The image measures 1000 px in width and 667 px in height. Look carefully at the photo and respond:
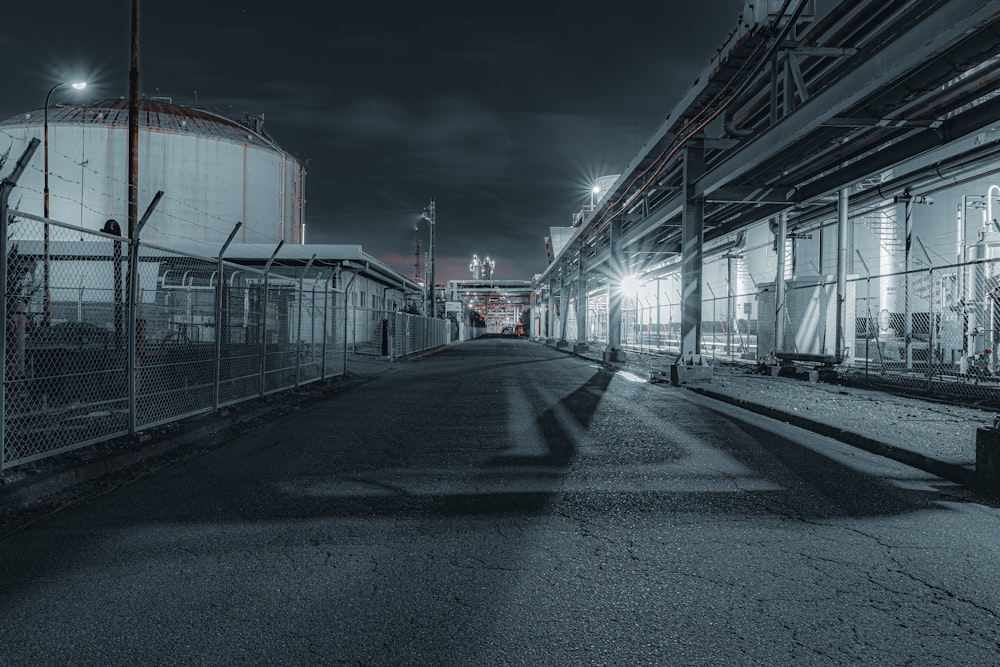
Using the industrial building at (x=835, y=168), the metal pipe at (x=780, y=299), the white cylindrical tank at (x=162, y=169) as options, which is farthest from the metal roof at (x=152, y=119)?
the metal pipe at (x=780, y=299)

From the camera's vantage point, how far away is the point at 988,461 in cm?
515

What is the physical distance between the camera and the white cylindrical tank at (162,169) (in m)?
37.9

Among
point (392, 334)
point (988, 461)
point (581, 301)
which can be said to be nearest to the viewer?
point (988, 461)

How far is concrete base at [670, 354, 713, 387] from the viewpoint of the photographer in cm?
1388

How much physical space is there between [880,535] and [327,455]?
4.89 meters

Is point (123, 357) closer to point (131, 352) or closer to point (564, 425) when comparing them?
point (131, 352)

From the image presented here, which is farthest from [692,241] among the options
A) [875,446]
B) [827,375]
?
[875,446]

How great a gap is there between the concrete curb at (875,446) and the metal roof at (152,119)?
4072cm

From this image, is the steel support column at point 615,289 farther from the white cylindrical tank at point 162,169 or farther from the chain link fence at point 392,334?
the white cylindrical tank at point 162,169

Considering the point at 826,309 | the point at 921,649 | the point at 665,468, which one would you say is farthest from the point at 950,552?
the point at 826,309

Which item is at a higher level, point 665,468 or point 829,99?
point 829,99

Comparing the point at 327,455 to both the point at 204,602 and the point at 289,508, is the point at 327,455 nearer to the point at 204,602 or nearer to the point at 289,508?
the point at 289,508

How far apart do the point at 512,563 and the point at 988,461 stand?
424 cm

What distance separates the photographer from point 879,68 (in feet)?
24.6
